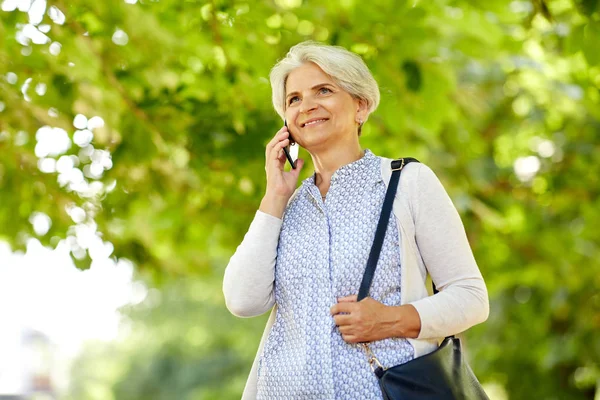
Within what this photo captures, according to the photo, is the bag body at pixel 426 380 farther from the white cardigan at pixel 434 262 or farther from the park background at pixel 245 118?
the park background at pixel 245 118

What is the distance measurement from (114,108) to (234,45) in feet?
2.88

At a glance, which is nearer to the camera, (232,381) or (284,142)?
(284,142)

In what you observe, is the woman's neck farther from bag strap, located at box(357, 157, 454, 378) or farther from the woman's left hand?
the woman's left hand

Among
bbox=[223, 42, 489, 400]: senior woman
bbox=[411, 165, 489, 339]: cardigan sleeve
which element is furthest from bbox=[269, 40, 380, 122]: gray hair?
bbox=[411, 165, 489, 339]: cardigan sleeve

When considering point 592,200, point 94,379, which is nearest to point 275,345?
point 592,200

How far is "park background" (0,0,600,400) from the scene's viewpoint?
456cm

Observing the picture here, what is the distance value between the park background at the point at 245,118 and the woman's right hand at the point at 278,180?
5.20 feet

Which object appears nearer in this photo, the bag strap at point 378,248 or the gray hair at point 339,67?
the bag strap at point 378,248

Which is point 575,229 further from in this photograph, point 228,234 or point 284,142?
point 284,142

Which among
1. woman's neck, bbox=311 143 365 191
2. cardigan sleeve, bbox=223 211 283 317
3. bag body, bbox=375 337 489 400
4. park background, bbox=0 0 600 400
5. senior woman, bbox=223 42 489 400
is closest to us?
bag body, bbox=375 337 489 400

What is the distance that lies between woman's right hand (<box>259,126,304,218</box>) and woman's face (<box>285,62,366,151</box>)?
60 millimetres

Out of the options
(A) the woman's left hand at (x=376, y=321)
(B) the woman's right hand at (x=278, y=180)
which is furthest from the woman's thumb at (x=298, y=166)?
(A) the woman's left hand at (x=376, y=321)

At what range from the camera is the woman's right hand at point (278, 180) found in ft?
8.83

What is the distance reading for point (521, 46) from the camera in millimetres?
5441
